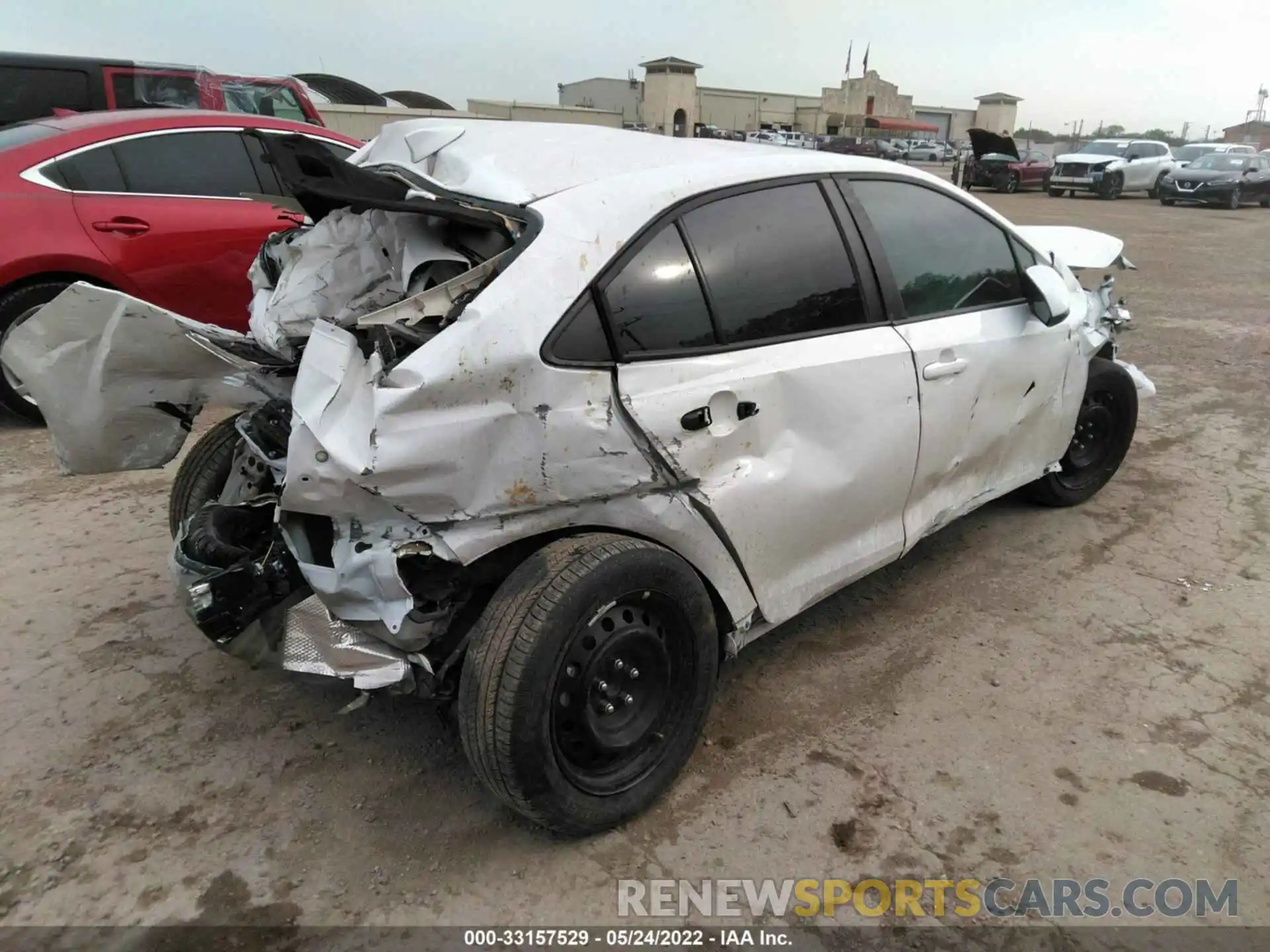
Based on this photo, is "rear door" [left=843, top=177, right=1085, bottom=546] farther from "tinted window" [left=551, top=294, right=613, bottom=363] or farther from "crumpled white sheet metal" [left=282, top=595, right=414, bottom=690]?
"crumpled white sheet metal" [left=282, top=595, right=414, bottom=690]

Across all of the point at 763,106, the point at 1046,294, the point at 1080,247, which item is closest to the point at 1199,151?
the point at 1080,247

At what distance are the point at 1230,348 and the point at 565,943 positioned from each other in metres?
7.98

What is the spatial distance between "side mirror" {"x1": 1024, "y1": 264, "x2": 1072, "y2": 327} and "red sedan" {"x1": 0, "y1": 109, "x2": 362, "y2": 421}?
12.4 feet

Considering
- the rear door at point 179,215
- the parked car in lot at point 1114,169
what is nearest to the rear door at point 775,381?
the rear door at point 179,215

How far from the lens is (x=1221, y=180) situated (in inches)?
842

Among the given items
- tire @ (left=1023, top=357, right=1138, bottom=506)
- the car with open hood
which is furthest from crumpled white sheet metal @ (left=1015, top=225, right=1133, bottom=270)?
the car with open hood

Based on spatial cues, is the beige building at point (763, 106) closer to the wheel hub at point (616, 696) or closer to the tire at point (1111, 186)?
the tire at point (1111, 186)

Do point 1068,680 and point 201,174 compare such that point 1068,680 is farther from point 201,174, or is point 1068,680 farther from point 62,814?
point 201,174

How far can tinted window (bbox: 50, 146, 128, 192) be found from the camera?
4.73 m

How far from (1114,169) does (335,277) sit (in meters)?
25.9

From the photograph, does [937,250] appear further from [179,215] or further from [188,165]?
[188,165]

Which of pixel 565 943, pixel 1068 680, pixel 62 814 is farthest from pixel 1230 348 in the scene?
pixel 62 814

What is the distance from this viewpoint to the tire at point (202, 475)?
10.00 ft

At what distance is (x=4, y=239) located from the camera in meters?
4.57
